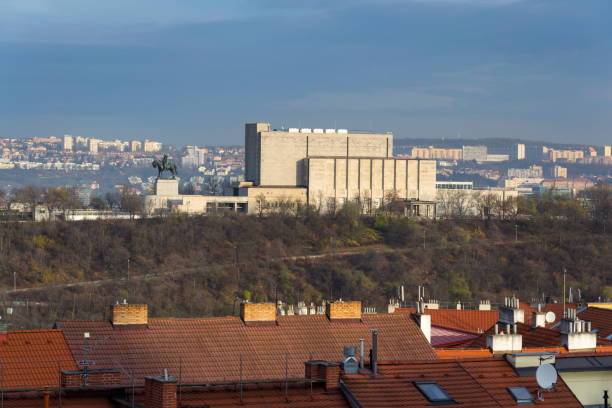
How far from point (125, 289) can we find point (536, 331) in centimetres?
7776

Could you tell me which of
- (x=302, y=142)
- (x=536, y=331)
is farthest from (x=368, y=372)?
(x=302, y=142)

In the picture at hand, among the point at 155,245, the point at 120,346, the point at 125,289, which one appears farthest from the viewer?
the point at 155,245

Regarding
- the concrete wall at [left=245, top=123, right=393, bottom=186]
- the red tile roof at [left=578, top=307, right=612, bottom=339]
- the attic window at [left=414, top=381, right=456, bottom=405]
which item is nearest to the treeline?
the concrete wall at [left=245, top=123, right=393, bottom=186]

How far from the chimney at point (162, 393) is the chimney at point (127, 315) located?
42.3 feet

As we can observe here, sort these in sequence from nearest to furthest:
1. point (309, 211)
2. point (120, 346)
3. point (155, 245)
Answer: point (120, 346), point (155, 245), point (309, 211)

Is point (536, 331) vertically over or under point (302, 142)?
under

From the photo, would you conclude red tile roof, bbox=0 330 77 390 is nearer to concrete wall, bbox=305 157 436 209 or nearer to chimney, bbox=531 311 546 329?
chimney, bbox=531 311 546 329

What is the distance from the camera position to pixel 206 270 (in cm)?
12738

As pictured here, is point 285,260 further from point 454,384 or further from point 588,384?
point 454,384

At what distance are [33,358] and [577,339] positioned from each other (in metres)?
15.3

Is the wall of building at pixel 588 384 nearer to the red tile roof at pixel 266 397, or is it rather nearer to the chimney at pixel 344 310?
the red tile roof at pixel 266 397

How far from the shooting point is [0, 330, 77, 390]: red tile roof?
32.2 m

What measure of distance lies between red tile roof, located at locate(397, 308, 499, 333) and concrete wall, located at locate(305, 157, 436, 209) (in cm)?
11144

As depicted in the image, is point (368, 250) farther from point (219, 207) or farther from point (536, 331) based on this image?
point (536, 331)
